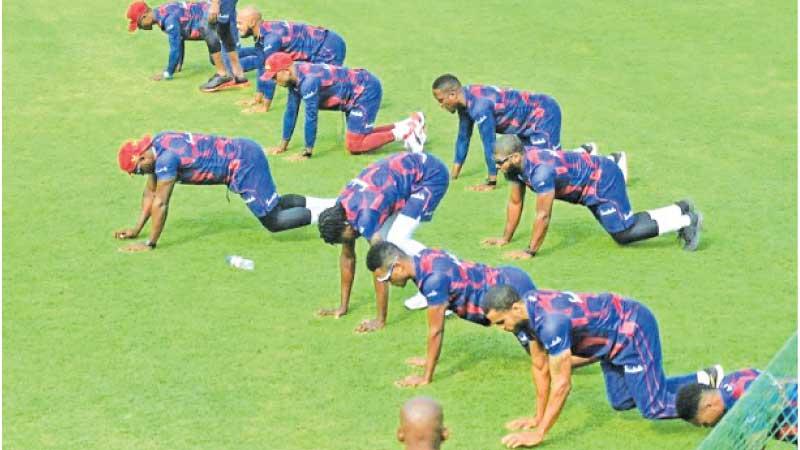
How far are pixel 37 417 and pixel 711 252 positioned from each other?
20.9 feet

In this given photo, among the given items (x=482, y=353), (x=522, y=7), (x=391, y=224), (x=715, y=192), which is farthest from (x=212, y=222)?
(x=522, y=7)

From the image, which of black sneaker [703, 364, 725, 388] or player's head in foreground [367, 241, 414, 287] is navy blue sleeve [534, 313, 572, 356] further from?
player's head in foreground [367, 241, 414, 287]

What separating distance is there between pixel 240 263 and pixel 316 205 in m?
1.14

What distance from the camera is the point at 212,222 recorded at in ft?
48.9

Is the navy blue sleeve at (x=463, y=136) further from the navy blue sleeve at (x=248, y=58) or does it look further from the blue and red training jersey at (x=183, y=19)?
the blue and red training jersey at (x=183, y=19)

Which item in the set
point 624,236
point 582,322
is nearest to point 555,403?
point 582,322

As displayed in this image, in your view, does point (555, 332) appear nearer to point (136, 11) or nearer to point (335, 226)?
point (335, 226)

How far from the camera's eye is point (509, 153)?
43.1 feet

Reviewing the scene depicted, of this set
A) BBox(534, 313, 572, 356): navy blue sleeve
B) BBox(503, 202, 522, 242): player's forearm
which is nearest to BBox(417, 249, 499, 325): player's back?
BBox(534, 313, 572, 356): navy blue sleeve

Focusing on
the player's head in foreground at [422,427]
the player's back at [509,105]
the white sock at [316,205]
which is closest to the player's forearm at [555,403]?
the player's head in foreground at [422,427]

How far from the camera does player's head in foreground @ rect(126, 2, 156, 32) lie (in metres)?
19.0

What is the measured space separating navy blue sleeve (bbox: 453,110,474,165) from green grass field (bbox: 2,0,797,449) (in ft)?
1.43

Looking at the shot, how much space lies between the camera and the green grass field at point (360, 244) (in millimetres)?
10898

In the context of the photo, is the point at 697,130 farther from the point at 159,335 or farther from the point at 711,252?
the point at 159,335
